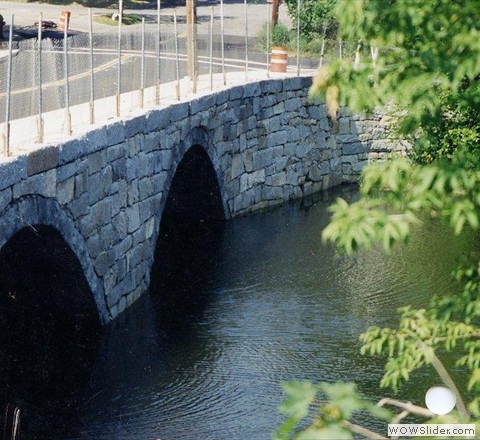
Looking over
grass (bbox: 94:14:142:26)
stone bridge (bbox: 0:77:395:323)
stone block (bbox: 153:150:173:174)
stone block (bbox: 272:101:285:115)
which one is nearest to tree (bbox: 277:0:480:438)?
→ stone bridge (bbox: 0:77:395:323)

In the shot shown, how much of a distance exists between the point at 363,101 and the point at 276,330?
8.46 meters

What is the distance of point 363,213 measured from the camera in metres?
4.69

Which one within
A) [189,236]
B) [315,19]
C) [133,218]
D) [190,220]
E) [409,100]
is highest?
[409,100]

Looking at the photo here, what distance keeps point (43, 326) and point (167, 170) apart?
3.33m

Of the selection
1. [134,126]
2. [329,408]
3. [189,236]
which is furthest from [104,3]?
[329,408]

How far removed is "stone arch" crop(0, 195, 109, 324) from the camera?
10.5 metres

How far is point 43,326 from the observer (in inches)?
517

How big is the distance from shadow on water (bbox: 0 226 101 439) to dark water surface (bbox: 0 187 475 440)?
0.02 metres

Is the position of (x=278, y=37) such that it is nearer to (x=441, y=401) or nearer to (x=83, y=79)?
(x=83, y=79)

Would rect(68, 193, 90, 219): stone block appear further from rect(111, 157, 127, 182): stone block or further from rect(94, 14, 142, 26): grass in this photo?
rect(94, 14, 142, 26): grass

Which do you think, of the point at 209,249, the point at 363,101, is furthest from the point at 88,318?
the point at 363,101

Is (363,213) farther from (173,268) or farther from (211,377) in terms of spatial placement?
(173,268)

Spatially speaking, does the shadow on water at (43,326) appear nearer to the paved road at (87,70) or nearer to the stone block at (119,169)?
the stone block at (119,169)

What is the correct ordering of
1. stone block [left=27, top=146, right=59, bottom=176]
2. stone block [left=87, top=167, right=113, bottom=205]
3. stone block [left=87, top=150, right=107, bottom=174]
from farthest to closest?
stone block [left=87, top=167, right=113, bottom=205], stone block [left=87, top=150, right=107, bottom=174], stone block [left=27, top=146, right=59, bottom=176]
